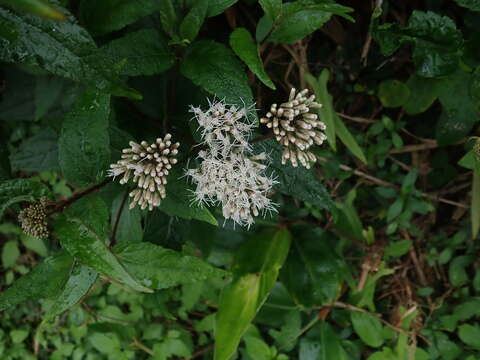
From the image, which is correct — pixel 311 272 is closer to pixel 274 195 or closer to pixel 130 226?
pixel 274 195

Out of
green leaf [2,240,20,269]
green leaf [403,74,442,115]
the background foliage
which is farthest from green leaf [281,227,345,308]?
green leaf [2,240,20,269]

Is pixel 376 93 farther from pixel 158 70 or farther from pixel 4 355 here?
pixel 4 355

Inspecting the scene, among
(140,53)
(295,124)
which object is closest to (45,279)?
(140,53)

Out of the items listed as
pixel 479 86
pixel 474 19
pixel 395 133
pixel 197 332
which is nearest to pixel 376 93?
pixel 395 133

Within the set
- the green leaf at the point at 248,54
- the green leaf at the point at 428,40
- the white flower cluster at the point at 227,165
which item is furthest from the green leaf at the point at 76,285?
the green leaf at the point at 428,40

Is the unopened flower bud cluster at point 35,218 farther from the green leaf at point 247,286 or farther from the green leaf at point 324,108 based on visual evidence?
the green leaf at point 324,108
